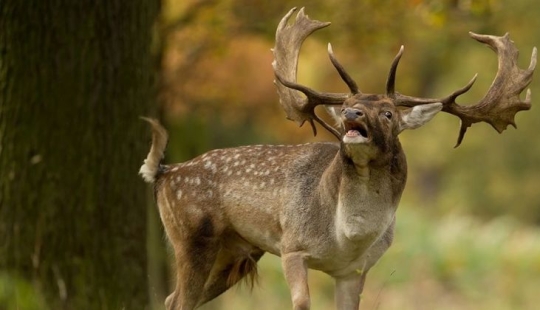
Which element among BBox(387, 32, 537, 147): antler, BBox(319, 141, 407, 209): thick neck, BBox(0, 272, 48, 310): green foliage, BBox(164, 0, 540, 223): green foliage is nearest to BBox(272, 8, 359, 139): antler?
BBox(319, 141, 407, 209): thick neck

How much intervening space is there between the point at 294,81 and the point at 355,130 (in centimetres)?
100

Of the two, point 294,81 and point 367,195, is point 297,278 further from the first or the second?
point 294,81

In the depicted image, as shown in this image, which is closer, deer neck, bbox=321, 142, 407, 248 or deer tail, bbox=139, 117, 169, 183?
deer neck, bbox=321, 142, 407, 248

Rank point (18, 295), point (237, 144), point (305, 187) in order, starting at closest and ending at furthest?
point (305, 187), point (18, 295), point (237, 144)

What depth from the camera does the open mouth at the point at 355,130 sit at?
22.2 ft

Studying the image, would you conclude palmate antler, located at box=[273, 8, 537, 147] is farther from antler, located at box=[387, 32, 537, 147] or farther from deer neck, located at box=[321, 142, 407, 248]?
deer neck, located at box=[321, 142, 407, 248]

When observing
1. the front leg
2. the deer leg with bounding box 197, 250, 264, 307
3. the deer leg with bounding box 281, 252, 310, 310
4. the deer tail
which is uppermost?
the deer tail

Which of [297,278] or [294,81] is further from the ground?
[294,81]

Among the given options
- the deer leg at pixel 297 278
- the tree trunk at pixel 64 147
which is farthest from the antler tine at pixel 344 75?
the tree trunk at pixel 64 147

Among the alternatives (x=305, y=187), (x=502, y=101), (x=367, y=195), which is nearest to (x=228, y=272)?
(x=305, y=187)

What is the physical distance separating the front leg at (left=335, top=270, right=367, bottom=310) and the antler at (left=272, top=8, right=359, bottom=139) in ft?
2.97

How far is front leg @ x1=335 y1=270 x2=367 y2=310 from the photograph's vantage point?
25.2ft

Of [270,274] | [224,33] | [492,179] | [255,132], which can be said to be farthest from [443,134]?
[224,33]

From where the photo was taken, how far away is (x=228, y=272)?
8320mm
